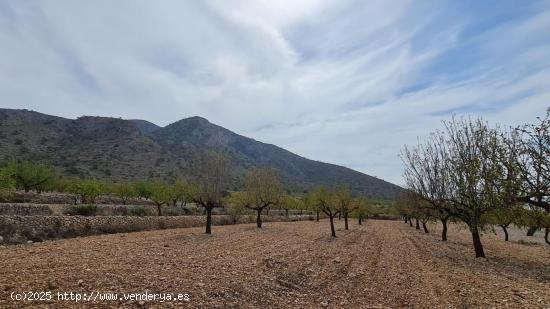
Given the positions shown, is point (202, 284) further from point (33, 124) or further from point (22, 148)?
point (33, 124)

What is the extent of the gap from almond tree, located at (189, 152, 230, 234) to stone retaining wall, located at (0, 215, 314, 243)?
736cm

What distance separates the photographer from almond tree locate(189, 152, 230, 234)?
3391cm

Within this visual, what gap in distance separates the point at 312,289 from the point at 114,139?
110 m

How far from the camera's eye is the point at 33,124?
108 meters

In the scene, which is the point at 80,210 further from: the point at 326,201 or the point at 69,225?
the point at 326,201

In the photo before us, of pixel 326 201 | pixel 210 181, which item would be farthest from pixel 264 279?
pixel 326 201

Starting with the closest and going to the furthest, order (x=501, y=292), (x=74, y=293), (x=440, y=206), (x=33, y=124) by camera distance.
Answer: (x=74, y=293) → (x=501, y=292) → (x=440, y=206) → (x=33, y=124)

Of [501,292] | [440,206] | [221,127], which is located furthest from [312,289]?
[221,127]

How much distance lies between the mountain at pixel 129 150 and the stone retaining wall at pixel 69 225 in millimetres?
24645

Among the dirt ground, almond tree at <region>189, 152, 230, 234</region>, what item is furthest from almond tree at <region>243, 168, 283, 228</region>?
the dirt ground

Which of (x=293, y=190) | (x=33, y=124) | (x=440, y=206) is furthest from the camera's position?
(x=293, y=190)

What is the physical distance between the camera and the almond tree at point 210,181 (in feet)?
111

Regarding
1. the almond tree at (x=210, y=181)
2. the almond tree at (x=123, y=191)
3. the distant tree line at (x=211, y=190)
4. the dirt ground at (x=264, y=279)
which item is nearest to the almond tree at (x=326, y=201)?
the distant tree line at (x=211, y=190)

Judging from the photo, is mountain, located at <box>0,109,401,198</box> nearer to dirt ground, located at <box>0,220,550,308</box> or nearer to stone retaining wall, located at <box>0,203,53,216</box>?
stone retaining wall, located at <box>0,203,53,216</box>
